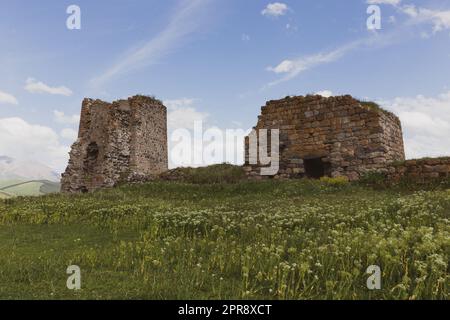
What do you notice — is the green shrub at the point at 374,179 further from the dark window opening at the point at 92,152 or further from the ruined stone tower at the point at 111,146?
the dark window opening at the point at 92,152

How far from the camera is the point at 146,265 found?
23.0ft

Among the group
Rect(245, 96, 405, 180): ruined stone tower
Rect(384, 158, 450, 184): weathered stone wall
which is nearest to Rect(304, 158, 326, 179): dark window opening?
Rect(245, 96, 405, 180): ruined stone tower

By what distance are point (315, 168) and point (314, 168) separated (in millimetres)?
72

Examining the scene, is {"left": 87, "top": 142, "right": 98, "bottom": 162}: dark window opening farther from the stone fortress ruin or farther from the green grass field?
the green grass field

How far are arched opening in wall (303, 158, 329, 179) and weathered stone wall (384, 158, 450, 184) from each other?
475 centimetres

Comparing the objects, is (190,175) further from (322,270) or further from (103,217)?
(322,270)

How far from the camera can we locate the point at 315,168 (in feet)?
77.3

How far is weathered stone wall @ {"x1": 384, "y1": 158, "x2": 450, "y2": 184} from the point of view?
58.0ft

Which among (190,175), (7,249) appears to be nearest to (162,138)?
(190,175)

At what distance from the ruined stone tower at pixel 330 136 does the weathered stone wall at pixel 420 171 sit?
0.99 metres

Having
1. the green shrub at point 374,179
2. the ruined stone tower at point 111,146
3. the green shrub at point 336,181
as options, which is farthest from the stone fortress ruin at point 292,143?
the green shrub at point 336,181

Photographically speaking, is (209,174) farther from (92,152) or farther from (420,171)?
(420,171)

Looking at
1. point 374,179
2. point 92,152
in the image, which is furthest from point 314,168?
point 92,152
